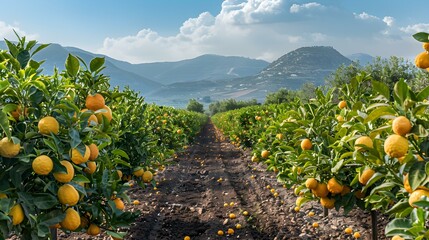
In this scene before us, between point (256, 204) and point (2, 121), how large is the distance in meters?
5.66

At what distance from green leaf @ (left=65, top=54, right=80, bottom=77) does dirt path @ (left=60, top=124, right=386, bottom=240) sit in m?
3.01

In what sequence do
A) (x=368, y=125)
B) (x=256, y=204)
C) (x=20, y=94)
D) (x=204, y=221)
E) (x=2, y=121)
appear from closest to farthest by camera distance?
1. (x=2, y=121)
2. (x=20, y=94)
3. (x=368, y=125)
4. (x=204, y=221)
5. (x=256, y=204)

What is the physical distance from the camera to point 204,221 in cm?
605

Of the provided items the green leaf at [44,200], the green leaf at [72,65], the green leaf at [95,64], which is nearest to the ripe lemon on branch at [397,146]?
the green leaf at [44,200]

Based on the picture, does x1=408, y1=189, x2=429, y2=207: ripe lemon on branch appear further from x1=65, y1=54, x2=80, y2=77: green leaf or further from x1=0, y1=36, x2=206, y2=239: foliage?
x1=65, y1=54, x2=80, y2=77: green leaf

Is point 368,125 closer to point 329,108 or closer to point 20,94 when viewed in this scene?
point 329,108

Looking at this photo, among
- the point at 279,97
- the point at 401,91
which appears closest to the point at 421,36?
the point at 401,91

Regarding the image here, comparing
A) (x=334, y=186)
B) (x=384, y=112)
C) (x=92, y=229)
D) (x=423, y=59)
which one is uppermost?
(x=423, y=59)

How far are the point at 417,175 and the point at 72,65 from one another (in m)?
2.66

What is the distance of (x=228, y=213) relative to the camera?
257 inches

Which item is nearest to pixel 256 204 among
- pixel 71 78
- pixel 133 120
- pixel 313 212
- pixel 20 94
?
pixel 313 212

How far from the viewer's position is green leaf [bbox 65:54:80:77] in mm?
2988

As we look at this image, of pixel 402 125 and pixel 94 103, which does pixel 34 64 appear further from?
pixel 402 125

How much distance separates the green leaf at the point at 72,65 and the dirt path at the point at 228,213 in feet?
9.87
